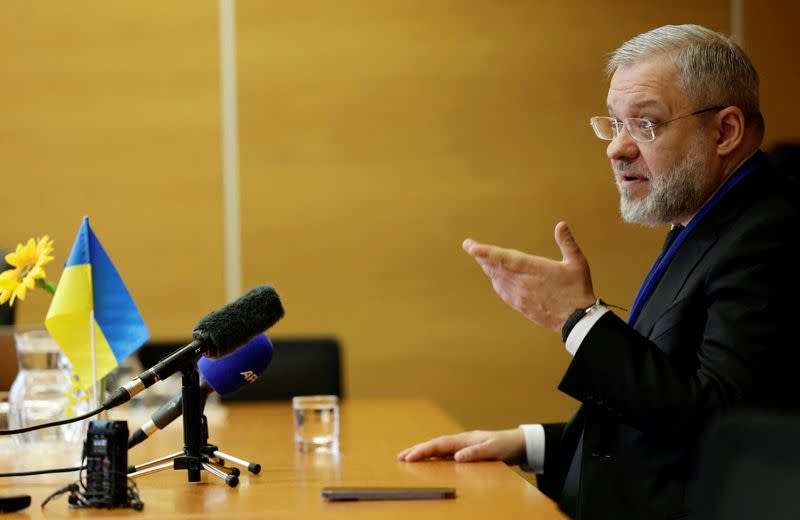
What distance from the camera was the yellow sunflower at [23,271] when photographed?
197 cm

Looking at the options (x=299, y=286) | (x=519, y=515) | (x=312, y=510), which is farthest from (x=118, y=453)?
(x=299, y=286)

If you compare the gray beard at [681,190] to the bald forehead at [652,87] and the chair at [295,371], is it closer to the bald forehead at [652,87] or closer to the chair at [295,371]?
the bald forehead at [652,87]

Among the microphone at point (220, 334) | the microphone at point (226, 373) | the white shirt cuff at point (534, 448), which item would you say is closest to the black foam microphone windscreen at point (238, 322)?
the microphone at point (220, 334)

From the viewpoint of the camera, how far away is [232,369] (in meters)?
1.81

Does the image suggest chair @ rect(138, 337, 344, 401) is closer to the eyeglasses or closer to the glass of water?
the glass of water

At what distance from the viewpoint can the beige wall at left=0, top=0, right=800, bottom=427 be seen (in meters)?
4.67

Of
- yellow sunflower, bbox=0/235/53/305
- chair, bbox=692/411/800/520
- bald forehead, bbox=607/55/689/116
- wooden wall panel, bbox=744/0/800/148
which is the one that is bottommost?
chair, bbox=692/411/800/520

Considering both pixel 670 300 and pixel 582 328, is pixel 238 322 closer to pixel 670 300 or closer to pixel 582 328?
pixel 582 328

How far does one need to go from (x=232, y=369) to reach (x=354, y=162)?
2.97 m

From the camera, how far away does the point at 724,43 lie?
2.07 metres

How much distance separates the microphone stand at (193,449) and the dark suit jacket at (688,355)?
1.94 feet

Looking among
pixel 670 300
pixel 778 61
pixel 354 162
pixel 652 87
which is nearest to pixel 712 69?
pixel 652 87

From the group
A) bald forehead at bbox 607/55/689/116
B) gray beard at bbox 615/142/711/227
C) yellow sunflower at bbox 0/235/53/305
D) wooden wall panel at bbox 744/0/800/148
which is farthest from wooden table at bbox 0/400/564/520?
wooden wall panel at bbox 744/0/800/148

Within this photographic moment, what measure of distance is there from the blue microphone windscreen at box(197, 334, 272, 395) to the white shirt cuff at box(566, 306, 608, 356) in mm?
558
